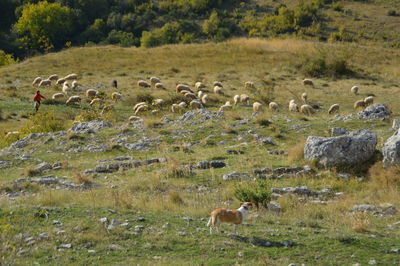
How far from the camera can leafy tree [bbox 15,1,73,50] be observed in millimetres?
63469

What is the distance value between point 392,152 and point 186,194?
5.58m

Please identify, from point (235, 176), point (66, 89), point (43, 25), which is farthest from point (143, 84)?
point (43, 25)

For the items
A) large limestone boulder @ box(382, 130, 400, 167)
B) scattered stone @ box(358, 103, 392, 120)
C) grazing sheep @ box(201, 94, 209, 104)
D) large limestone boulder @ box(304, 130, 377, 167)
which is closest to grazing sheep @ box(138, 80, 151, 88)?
grazing sheep @ box(201, 94, 209, 104)

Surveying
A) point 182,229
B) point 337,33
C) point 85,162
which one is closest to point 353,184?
point 182,229

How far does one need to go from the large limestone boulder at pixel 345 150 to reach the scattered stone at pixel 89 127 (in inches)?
348

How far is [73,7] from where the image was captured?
7594cm

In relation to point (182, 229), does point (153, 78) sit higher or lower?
lower

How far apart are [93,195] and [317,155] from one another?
649 cm

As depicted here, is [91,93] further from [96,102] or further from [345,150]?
[345,150]

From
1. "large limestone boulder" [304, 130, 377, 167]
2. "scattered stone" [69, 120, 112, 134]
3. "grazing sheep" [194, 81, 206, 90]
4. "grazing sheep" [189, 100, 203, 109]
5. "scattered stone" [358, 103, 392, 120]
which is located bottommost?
"grazing sheep" [194, 81, 206, 90]

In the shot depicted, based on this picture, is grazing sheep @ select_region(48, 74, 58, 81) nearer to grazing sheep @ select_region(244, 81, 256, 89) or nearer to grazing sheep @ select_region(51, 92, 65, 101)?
grazing sheep @ select_region(51, 92, 65, 101)

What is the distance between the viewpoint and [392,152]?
13.4 metres

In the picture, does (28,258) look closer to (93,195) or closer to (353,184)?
(93,195)

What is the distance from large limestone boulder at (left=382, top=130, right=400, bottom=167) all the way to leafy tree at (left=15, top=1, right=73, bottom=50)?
54967mm
